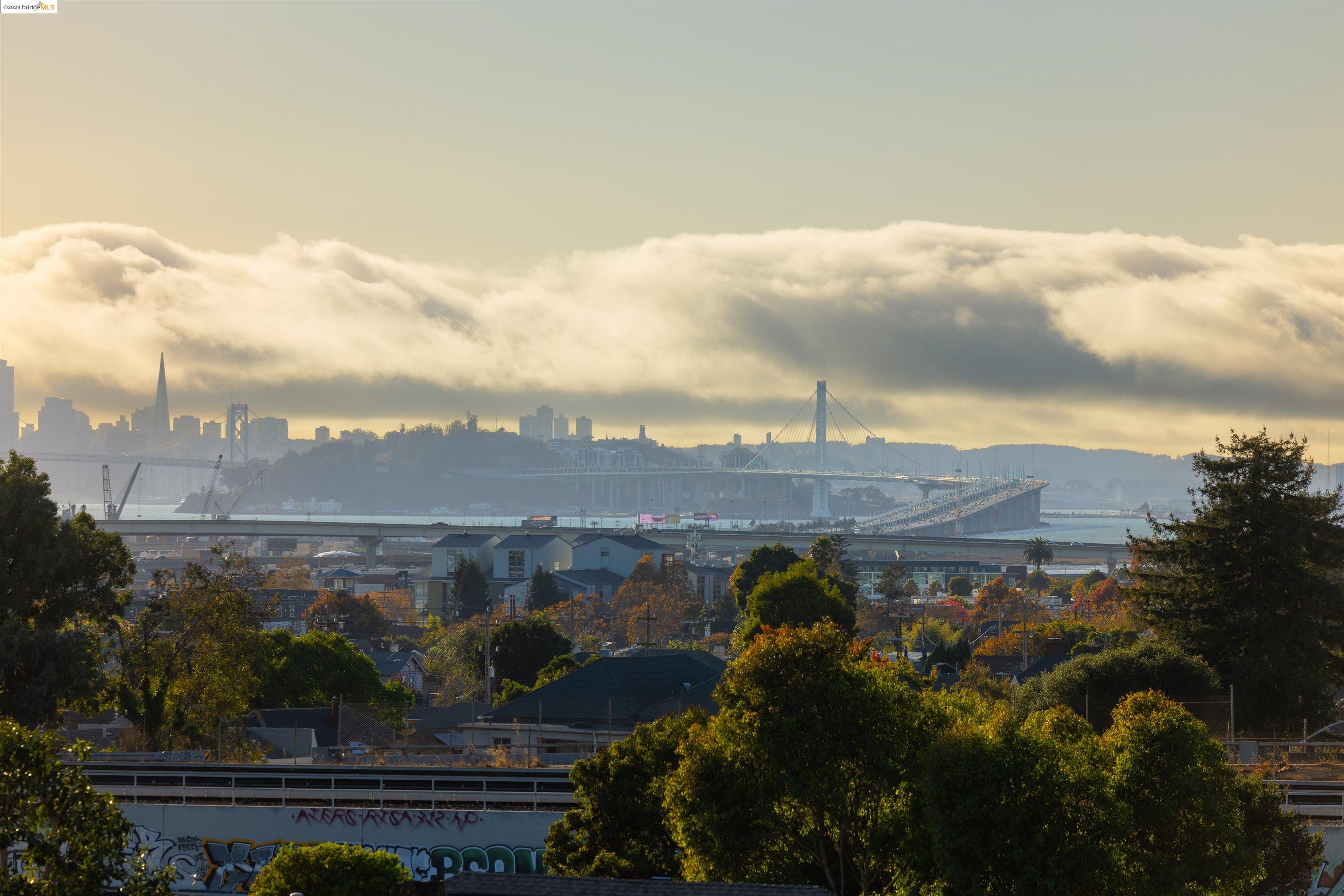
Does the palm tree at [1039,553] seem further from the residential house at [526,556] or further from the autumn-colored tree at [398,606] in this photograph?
the autumn-colored tree at [398,606]

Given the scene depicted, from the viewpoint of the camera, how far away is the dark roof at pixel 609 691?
1561 inches

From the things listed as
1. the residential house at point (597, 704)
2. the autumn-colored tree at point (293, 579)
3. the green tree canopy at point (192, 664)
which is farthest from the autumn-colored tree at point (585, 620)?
the autumn-colored tree at point (293, 579)

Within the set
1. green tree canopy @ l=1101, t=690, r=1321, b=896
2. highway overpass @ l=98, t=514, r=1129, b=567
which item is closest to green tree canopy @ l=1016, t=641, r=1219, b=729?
green tree canopy @ l=1101, t=690, r=1321, b=896

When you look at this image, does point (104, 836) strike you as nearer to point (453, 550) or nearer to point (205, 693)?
point (205, 693)

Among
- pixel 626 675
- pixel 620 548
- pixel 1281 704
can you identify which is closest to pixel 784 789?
pixel 1281 704

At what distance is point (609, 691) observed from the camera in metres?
41.3

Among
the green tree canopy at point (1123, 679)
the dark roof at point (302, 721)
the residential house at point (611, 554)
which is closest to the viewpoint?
the green tree canopy at point (1123, 679)

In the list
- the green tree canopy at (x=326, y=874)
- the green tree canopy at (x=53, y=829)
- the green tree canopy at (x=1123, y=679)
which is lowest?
A: the green tree canopy at (x=326, y=874)

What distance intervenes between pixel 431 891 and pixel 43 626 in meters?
23.5

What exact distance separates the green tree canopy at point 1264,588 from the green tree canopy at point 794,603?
17762mm

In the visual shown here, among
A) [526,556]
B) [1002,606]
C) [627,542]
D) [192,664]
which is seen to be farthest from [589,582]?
[192,664]

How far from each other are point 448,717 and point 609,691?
18.7ft

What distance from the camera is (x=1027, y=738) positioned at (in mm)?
14914

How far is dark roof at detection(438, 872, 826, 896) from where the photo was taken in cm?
1245
